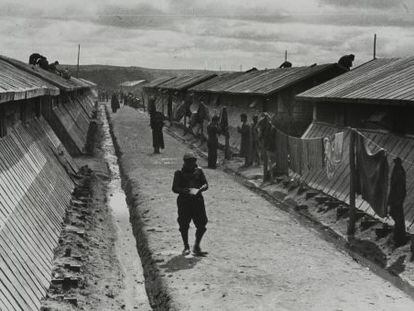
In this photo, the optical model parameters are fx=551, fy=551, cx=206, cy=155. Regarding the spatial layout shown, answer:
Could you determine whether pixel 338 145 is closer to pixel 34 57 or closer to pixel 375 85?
pixel 375 85

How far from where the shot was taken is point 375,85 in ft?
44.1

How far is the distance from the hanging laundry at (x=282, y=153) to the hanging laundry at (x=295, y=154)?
1.04 feet

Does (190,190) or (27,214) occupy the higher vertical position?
(190,190)

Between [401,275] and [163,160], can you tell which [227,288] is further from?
[163,160]

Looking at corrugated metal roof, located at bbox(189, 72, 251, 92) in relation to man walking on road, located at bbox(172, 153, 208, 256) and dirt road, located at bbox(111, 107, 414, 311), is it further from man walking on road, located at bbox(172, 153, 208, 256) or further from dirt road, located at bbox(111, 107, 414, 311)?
man walking on road, located at bbox(172, 153, 208, 256)

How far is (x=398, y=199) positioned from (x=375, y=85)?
4.54 m

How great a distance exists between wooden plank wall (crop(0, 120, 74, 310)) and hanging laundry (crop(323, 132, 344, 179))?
242 inches

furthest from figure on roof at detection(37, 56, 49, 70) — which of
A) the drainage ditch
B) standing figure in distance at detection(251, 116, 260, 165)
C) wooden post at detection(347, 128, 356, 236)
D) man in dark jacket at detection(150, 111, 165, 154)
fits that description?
wooden post at detection(347, 128, 356, 236)

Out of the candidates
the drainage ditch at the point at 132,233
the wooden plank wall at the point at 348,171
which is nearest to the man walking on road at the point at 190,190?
the drainage ditch at the point at 132,233

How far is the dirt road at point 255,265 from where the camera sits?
Answer: 755 cm

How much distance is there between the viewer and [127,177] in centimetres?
1786

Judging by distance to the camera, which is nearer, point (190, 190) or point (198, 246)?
point (190, 190)

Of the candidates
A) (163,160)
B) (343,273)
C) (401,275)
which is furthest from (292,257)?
(163,160)

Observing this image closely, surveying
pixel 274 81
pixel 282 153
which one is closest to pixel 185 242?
pixel 282 153
